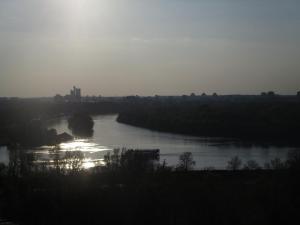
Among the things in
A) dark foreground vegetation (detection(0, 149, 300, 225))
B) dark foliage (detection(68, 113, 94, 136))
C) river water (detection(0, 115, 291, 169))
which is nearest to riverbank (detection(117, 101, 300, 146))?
river water (detection(0, 115, 291, 169))

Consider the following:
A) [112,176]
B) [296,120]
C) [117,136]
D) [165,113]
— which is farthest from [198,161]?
[165,113]

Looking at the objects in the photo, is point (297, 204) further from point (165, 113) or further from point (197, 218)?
point (165, 113)

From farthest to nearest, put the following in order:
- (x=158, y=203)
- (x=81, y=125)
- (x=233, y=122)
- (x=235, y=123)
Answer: (x=81, y=125), (x=233, y=122), (x=235, y=123), (x=158, y=203)

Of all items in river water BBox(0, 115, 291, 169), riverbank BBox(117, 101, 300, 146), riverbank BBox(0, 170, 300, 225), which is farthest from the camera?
riverbank BBox(117, 101, 300, 146)

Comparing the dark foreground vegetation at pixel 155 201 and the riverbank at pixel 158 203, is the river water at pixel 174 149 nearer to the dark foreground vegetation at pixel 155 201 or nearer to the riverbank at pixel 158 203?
the dark foreground vegetation at pixel 155 201

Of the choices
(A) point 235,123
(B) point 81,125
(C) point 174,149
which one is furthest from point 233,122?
(C) point 174,149

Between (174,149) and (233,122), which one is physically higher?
(233,122)

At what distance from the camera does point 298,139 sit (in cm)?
1189

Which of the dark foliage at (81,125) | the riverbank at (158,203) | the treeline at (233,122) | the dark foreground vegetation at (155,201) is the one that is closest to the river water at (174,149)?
the dark foliage at (81,125)

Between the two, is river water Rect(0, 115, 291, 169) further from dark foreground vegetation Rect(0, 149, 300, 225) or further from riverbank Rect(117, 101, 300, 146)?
dark foreground vegetation Rect(0, 149, 300, 225)

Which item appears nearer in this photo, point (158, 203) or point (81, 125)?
point (158, 203)

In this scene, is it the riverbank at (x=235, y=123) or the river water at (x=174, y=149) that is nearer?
the river water at (x=174, y=149)

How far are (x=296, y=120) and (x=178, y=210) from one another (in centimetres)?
1122

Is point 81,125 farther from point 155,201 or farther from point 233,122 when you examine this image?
point 155,201
